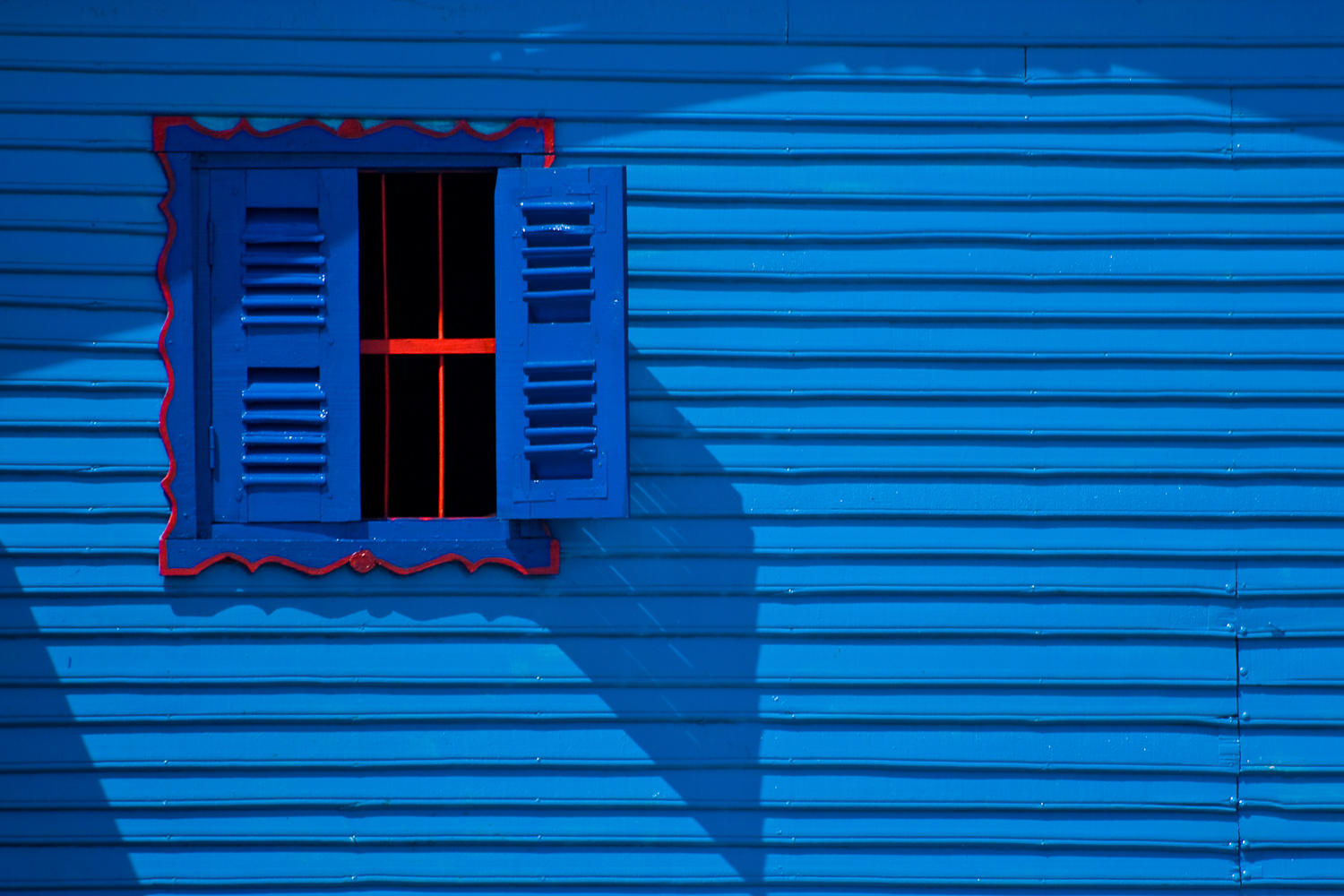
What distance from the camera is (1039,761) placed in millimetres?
3932

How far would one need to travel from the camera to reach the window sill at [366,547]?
3830 mm

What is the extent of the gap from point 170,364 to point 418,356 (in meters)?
0.84

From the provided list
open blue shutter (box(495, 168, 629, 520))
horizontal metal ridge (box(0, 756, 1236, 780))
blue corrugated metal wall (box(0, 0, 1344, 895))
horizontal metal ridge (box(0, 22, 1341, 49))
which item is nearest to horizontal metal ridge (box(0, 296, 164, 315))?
blue corrugated metal wall (box(0, 0, 1344, 895))

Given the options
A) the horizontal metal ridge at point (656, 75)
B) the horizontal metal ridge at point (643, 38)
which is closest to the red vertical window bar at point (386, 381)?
the horizontal metal ridge at point (656, 75)

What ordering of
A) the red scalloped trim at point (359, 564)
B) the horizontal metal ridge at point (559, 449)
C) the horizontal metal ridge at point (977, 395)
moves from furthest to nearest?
the horizontal metal ridge at point (977, 395) → the red scalloped trim at point (359, 564) → the horizontal metal ridge at point (559, 449)

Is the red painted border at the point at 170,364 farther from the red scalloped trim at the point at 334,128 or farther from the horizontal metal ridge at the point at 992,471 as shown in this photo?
the horizontal metal ridge at the point at 992,471

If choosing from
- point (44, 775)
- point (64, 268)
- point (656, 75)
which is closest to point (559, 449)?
point (656, 75)

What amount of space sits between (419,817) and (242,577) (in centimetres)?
105

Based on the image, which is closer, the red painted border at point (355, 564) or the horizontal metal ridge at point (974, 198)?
the red painted border at point (355, 564)

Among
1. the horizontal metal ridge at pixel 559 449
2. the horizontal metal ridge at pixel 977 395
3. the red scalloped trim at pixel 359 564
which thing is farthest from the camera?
the horizontal metal ridge at pixel 977 395

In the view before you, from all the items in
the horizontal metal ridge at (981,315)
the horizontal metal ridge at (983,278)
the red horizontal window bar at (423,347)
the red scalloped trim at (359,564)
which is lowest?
the red scalloped trim at (359,564)

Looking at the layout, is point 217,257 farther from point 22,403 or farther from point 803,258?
point 803,258

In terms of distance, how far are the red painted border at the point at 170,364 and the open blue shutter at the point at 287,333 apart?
0.45 feet

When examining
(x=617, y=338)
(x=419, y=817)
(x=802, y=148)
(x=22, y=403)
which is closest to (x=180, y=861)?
(x=419, y=817)
